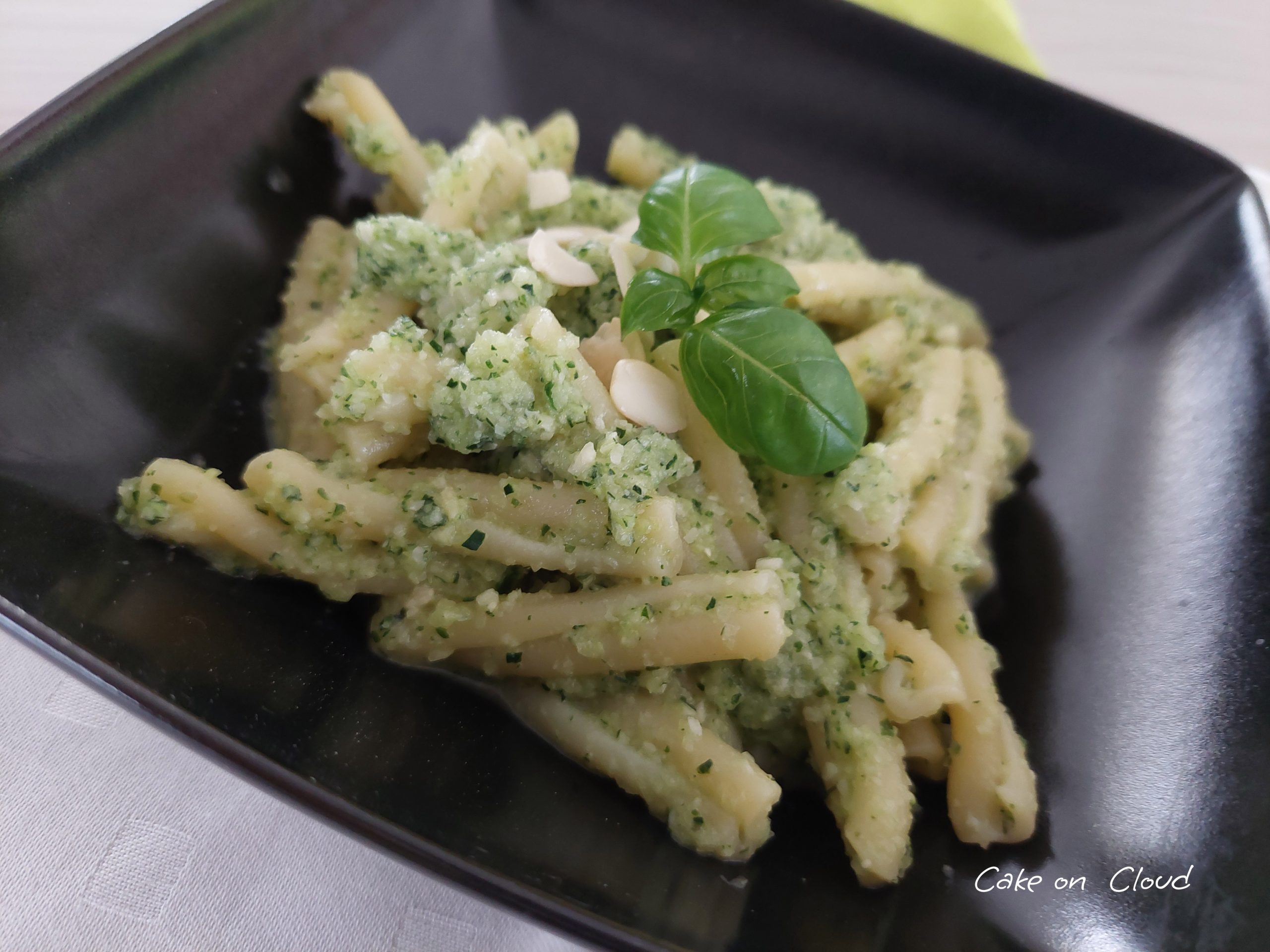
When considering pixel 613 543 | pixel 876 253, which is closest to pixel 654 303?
pixel 613 543

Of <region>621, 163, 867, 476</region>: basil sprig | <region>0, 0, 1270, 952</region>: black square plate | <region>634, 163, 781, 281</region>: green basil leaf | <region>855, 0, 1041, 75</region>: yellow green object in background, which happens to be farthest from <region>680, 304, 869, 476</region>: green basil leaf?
<region>855, 0, 1041, 75</region>: yellow green object in background

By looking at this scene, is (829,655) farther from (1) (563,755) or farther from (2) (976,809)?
(1) (563,755)

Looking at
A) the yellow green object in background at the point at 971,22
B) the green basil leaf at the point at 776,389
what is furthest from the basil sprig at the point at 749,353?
the yellow green object in background at the point at 971,22

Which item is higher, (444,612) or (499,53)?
(499,53)

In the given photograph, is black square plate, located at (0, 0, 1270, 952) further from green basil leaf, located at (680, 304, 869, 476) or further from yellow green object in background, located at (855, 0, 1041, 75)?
green basil leaf, located at (680, 304, 869, 476)

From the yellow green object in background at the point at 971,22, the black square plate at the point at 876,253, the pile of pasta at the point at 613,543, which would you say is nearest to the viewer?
the black square plate at the point at 876,253

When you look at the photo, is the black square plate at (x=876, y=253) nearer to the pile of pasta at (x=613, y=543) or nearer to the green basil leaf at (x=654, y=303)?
the pile of pasta at (x=613, y=543)

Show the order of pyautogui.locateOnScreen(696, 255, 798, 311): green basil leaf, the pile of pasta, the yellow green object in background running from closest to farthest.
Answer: the pile of pasta, pyautogui.locateOnScreen(696, 255, 798, 311): green basil leaf, the yellow green object in background

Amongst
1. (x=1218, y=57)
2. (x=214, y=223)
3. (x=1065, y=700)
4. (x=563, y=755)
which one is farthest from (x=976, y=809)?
(x=1218, y=57)
